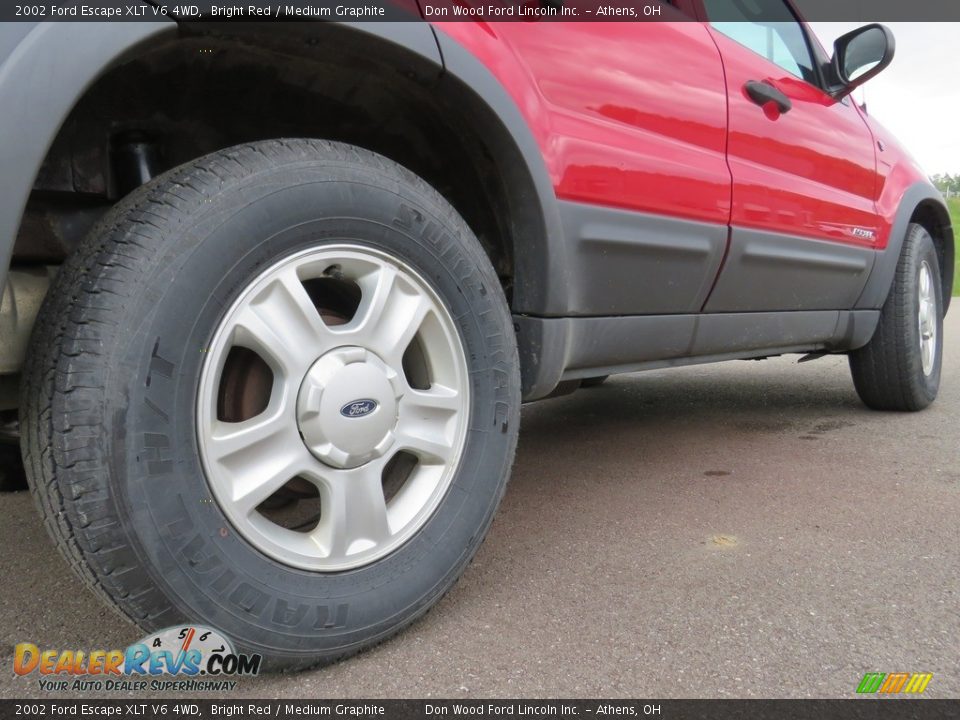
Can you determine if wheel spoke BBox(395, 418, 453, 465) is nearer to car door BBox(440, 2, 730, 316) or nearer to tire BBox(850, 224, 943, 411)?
car door BBox(440, 2, 730, 316)

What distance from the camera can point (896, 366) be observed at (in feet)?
9.91

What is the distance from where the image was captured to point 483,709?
1.04m

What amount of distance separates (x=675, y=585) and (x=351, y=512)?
0.68 meters

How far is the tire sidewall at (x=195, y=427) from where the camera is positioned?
0.99 m

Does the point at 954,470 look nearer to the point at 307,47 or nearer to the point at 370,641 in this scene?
the point at 370,641

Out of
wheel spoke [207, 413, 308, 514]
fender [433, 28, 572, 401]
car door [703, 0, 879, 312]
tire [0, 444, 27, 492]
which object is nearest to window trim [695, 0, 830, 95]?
car door [703, 0, 879, 312]

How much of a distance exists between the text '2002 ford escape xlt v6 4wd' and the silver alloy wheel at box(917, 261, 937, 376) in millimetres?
1609

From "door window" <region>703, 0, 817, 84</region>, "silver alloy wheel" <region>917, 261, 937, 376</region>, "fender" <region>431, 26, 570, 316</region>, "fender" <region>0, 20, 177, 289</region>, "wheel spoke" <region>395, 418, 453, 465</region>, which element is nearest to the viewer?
"fender" <region>0, 20, 177, 289</region>

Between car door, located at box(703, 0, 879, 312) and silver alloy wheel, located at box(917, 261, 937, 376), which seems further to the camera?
silver alloy wheel, located at box(917, 261, 937, 376)

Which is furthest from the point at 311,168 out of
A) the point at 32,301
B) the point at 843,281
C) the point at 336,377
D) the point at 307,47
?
the point at 843,281

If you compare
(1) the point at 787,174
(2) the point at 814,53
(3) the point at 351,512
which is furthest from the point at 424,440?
(2) the point at 814,53

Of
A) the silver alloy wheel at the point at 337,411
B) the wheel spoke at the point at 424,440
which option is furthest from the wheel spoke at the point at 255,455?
the wheel spoke at the point at 424,440

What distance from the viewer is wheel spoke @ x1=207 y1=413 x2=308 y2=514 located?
3.55 ft

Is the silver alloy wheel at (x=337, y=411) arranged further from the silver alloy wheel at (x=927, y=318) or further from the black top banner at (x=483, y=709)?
the silver alloy wheel at (x=927, y=318)
